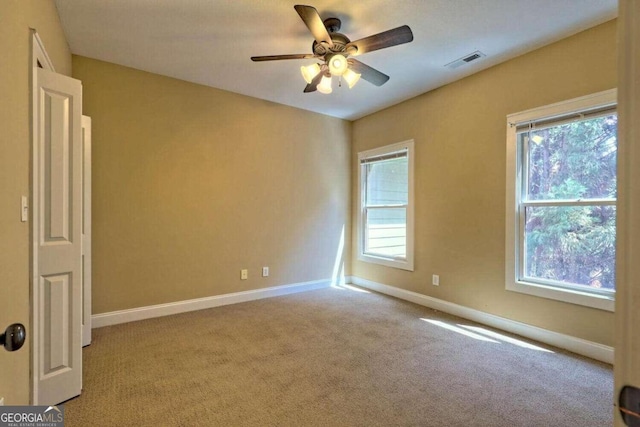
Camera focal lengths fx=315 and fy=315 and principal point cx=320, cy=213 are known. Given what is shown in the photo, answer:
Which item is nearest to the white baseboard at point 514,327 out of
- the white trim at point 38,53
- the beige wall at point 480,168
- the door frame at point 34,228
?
the beige wall at point 480,168

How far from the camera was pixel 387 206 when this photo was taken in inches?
180

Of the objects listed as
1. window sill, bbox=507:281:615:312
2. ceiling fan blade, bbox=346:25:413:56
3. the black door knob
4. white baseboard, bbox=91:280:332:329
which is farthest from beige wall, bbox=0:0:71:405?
window sill, bbox=507:281:615:312

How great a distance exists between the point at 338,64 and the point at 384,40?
0.42m

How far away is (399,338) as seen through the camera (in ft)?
9.66

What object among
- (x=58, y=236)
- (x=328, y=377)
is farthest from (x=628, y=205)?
(x=58, y=236)

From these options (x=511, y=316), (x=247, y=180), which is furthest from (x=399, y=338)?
(x=247, y=180)

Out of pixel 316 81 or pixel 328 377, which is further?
pixel 316 81

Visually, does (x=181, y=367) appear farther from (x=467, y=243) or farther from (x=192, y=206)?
(x=467, y=243)

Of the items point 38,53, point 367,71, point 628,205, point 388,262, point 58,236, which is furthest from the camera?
point 388,262

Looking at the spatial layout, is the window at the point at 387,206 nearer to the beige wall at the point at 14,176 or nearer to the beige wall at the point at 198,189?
the beige wall at the point at 198,189

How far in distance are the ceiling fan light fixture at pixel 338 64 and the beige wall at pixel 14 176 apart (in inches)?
71.9

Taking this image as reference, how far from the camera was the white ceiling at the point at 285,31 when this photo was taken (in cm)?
232

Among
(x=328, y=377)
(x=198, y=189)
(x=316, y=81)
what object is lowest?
(x=328, y=377)

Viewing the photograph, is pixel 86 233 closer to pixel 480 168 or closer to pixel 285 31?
pixel 285 31
